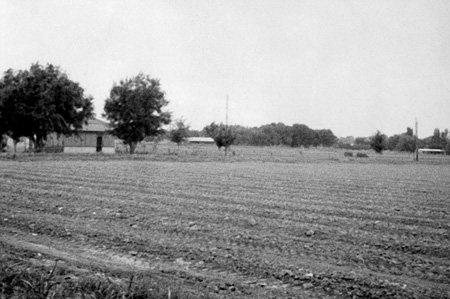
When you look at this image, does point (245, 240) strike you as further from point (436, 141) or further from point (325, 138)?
point (436, 141)

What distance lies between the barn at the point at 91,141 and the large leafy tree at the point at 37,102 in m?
10.2

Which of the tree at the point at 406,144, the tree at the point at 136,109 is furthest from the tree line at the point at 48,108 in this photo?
the tree at the point at 406,144

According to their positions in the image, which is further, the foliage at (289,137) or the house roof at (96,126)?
the foliage at (289,137)

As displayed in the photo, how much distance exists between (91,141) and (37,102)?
1717 cm

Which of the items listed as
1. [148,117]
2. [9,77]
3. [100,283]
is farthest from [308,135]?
[100,283]

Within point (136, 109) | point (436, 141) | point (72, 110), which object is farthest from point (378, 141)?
point (436, 141)

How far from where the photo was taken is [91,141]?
→ 52.9 m

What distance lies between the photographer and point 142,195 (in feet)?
41.2

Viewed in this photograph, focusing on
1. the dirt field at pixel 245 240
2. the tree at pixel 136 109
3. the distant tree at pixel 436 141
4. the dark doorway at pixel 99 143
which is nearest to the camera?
the dirt field at pixel 245 240

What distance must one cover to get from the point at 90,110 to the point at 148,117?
342 inches

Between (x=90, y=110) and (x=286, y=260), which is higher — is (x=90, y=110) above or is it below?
above

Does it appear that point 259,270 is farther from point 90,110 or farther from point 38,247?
point 90,110

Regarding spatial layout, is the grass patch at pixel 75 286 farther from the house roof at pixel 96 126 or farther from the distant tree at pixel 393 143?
the distant tree at pixel 393 143

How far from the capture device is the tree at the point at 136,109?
48250 millimetres
